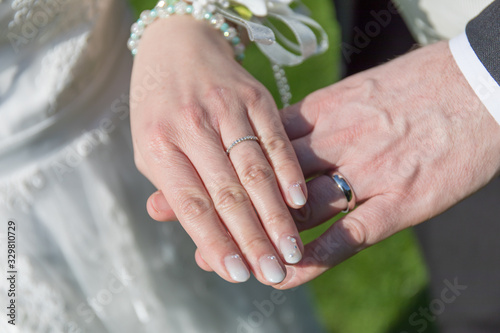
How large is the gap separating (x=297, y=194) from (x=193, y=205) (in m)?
0.22

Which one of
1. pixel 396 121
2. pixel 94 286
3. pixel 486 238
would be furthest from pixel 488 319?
pixel 94 286

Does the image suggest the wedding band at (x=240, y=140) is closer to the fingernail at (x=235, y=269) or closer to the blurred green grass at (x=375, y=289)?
the fingernail at (x=235, y=269)

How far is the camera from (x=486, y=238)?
4.39 ft

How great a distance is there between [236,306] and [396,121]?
2.51 ft

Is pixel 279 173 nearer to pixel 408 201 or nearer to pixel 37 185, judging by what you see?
pixel 408 201

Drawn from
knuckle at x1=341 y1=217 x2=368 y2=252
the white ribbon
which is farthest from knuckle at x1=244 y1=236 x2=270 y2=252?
the white ribbon

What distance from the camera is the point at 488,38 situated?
99 centimetres

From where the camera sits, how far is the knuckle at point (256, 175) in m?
0.93

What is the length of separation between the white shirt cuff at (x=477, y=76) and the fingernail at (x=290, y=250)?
1.75ft

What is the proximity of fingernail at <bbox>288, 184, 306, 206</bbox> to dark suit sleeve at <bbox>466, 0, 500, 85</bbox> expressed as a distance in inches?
19.3

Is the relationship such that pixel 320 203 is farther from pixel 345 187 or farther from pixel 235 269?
pixel 235 269

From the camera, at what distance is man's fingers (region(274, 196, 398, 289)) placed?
3.26ft

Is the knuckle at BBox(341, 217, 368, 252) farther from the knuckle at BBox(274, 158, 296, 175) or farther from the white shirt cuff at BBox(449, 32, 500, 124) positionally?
the white shirt cuff at BBox(449, 32, 500, 124)

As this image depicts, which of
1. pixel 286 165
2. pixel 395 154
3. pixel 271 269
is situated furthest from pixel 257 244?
pixel 395 154
